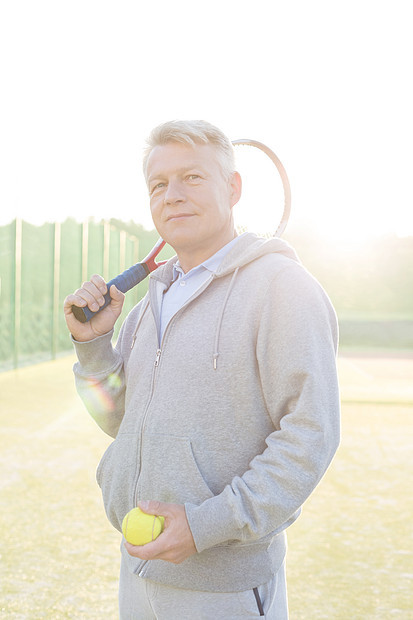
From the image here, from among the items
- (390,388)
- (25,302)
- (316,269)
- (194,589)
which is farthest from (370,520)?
(316,269)

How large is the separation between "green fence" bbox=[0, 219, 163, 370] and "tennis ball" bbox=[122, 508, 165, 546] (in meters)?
8.54

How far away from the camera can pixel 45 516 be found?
3.95 m

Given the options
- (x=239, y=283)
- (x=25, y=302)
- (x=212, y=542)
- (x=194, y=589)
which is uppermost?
(x=239, y=283)

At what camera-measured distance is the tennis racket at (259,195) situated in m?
2.34

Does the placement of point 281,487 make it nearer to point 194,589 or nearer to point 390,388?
point 194,589

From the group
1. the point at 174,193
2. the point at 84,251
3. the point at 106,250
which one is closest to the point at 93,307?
the point at 174,193

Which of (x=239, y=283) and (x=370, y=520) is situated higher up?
(x=239, y=283)

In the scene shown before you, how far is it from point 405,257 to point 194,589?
72.4ft

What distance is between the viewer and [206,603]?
1.59 metres

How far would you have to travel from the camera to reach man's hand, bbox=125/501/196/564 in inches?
58.1

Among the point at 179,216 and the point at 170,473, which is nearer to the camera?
the point at 170,473

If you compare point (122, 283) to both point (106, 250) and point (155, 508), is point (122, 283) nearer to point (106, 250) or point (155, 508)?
point (155, 508)

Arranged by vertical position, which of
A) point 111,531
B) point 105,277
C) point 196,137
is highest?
point 196,137

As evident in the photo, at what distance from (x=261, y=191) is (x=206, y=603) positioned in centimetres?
133
